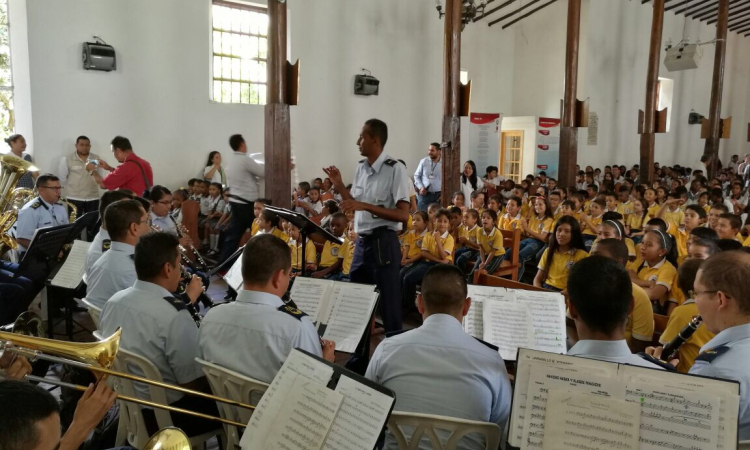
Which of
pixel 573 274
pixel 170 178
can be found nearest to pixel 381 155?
pixel 573 274

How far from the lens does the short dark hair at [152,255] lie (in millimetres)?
2316

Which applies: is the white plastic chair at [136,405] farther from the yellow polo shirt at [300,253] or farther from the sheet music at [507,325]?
the yellow polo shirt at [300,253]

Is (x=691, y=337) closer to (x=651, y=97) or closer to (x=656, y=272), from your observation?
(x=656, y=272)

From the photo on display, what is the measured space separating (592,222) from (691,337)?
13.9ft

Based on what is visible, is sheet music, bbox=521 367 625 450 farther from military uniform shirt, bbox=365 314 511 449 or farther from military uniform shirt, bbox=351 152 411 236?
military uniform shirt, bbox=351 152 411 236

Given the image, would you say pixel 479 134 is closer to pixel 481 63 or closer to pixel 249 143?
pixel 481 63

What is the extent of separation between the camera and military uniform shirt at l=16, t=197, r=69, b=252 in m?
4.68

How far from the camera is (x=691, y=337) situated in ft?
7.77

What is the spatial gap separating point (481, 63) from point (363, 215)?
10.1 m

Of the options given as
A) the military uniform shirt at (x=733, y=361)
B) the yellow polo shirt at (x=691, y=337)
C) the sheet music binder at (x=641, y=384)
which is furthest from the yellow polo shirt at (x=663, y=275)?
the sheet music binder at (x=641, y=384)

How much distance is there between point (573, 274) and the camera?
181 centimetres

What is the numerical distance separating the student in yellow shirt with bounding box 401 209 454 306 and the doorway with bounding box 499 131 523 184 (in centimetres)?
821

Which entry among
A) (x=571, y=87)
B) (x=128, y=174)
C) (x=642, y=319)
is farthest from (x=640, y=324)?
(x=571, y=87)

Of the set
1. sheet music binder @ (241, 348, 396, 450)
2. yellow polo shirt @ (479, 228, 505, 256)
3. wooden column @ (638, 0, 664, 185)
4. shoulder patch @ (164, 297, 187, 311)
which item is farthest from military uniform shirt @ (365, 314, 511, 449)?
wooden column @ (638, 0, 664, 185)
